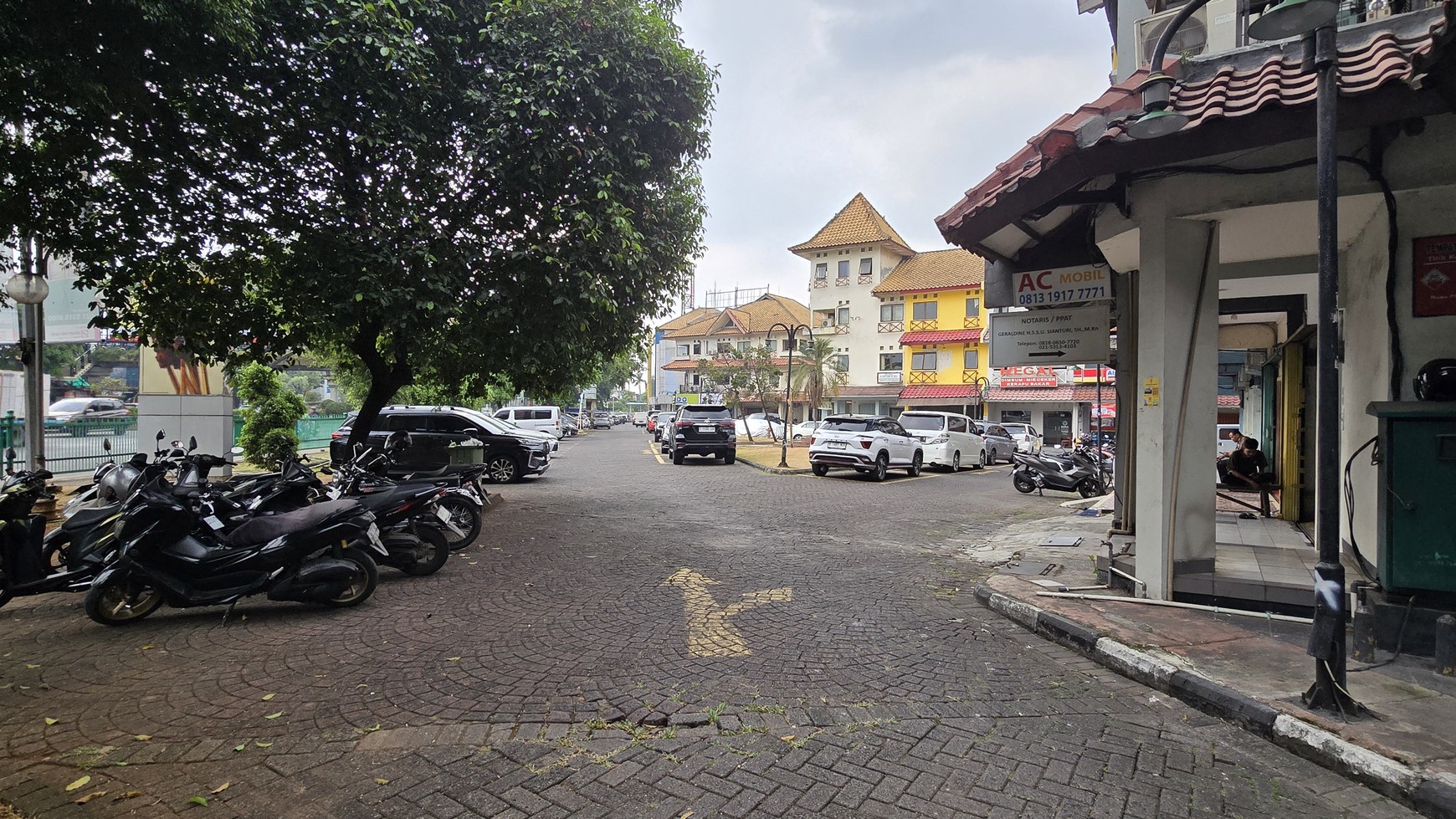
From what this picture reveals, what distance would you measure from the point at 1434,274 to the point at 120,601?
9.73 meters

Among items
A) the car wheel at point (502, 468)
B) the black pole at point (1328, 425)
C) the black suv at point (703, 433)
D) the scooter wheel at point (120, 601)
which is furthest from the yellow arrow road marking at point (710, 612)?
the black suv at point (703, 433)

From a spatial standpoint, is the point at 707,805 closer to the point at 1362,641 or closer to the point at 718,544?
the point at 1362,641

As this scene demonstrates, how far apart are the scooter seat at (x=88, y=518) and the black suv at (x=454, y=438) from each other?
748cm

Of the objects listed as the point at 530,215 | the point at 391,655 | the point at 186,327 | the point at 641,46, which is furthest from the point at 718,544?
the point at 186,327

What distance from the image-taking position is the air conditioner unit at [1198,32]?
6871 mm

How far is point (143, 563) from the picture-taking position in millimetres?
5461

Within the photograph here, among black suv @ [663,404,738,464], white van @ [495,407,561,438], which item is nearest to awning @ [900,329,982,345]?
white van @ [495,407,561,438]

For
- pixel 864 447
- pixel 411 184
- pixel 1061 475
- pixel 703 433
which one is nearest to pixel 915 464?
pixel 864 447

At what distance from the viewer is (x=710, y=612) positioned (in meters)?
5.86

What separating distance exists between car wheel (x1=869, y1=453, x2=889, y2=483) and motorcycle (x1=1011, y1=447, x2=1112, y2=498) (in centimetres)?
304

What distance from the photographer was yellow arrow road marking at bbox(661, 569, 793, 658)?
16.2ft

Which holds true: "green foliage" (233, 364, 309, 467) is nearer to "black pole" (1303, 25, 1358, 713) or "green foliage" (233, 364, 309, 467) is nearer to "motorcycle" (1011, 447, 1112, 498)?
Answer: "motorcycle" (1011, 447, 1112, 498)

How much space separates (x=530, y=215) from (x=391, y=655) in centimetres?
719

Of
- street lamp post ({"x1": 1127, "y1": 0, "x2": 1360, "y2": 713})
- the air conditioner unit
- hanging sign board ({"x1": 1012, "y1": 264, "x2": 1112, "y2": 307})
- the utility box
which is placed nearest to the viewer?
street lamp post ({"x1": 1127, "y1": 0, "x2": 1360, "y2": 713})
